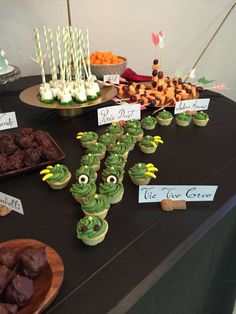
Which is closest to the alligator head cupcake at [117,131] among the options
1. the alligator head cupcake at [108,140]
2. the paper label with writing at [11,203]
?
the alligator head cupcake at [108,140]

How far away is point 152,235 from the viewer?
68 centimetres

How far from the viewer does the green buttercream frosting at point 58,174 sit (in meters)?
0.81

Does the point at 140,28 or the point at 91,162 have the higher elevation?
the point at 140,28

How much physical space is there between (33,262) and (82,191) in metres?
0.25

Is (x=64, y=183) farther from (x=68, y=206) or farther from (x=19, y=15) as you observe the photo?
(x=19, y=15)

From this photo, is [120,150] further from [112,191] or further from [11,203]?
[11,203]

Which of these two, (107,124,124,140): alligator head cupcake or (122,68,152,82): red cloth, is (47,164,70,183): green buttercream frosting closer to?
(107,124,124,140): alligator head cupcake

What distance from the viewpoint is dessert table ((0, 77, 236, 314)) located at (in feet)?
1.91

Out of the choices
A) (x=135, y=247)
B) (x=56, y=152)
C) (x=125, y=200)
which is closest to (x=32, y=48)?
(x=56, y=152)

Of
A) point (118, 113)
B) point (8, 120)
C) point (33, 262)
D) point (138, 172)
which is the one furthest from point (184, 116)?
point (33, 262)

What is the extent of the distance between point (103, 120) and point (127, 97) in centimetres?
30

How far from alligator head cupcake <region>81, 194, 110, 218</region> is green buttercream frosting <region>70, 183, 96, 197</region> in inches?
1.0

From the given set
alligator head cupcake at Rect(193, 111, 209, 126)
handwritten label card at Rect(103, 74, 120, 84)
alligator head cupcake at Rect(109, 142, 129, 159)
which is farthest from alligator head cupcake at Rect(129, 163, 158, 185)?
handwritten label card at Rect(103, 74, 120, 84)

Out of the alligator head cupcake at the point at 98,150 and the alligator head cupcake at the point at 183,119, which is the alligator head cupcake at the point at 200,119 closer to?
the alligator head cupcake at the point at 183,119
